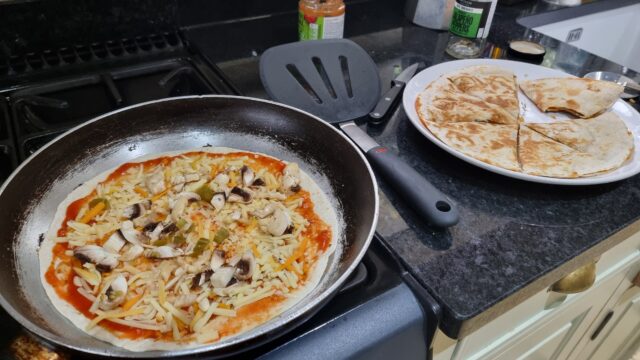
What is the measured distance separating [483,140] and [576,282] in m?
0.38

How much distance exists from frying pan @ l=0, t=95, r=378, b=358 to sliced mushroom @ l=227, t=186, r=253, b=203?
0.15 meters

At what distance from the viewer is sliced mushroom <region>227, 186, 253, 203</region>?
3.01 ft

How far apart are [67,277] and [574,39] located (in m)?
2.34

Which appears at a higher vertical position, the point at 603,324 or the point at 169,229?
the point at 169,229

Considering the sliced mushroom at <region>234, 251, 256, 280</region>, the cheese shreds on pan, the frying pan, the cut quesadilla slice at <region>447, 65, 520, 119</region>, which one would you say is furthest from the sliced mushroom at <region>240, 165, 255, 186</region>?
the cut quesadilla slice at <region>447, 65, 520, 119</region>

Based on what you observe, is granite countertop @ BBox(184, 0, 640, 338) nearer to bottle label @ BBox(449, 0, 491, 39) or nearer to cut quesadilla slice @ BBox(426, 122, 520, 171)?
cut quesadilla slice @ BBox(426, 122, 520, 171)

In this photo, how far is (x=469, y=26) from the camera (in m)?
1.59

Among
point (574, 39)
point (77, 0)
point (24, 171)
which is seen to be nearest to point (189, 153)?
point (24, 171)

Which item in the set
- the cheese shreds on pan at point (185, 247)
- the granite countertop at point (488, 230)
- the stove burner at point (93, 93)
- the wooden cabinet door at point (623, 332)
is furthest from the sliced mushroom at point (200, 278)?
the wooden cabinet door at point (623, 332)

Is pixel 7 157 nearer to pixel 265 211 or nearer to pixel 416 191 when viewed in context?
pixel 265 211

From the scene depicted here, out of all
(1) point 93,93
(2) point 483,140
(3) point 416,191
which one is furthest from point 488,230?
(1) point 93,93

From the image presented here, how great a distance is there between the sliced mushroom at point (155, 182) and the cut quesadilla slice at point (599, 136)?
0.94 m

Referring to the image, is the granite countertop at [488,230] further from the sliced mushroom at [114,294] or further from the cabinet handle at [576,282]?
the sliced mushroom at [114,294]

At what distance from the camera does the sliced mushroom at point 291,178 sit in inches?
37.0
